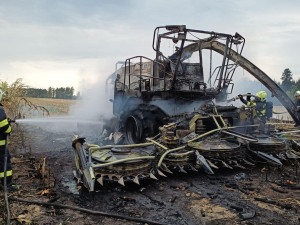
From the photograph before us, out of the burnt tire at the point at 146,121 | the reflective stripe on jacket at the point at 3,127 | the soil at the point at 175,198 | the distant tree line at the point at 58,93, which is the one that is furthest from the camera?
the distant tree line at the point at 58,93

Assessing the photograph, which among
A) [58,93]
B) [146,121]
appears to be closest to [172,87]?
[146,121]

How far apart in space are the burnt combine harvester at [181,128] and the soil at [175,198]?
0.90 feet

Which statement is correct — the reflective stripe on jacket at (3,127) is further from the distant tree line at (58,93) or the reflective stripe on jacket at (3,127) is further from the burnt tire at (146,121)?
the distant tree line at (58,93)

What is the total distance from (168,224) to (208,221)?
552 millimetres

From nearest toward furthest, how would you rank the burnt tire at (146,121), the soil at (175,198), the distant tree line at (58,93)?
the soil at (175,198)
the burnt tire at (146,121)
the distant tree line at (58,93)

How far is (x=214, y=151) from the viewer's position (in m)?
5.18

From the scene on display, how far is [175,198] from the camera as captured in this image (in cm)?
419

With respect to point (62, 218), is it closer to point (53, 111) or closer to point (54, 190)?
point (54, 190)

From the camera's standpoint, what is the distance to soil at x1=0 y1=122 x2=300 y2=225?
11.4 feet

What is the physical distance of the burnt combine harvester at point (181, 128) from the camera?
4.67m

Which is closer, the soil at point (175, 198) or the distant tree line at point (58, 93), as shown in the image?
the soil at point (175, 198)

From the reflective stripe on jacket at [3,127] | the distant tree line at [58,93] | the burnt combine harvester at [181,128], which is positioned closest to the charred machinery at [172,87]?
Result: the burnt combine harvester at [181,128]

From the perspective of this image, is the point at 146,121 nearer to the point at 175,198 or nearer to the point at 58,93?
the point at 175,198

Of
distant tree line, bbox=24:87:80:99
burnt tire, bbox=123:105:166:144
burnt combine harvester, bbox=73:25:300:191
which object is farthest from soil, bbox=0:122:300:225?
distant tree line, bbox=24:87:80:99
